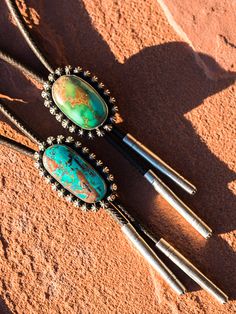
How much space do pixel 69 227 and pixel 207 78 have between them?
1.55ft

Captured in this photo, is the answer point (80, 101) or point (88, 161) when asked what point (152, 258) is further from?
point (80, 101)

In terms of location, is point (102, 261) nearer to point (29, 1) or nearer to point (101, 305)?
point (101, 305)

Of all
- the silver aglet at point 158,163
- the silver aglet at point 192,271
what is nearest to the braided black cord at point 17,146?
the silver aglet at point 158,163

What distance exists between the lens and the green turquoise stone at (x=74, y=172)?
3.86 ft

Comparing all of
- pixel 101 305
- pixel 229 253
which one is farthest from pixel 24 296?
pixel 229 253

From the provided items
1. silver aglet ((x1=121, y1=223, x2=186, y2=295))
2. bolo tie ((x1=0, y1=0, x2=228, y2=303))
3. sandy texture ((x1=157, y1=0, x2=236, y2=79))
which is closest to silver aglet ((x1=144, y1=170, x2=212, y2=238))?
bolo tie ((x1=0, y1=0, x2=228, y2=303))

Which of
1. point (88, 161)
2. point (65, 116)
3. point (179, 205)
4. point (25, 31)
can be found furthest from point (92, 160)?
point (25, 31)

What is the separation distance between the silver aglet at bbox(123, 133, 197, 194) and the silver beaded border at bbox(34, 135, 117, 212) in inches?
3.1

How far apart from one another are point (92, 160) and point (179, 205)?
0.71ft

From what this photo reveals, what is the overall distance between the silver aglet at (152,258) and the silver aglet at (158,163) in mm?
145

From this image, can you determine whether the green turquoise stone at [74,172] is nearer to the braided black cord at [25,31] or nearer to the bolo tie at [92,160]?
the bolo tie at [92,160]

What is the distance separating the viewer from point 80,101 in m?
1.16

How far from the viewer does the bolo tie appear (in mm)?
1171

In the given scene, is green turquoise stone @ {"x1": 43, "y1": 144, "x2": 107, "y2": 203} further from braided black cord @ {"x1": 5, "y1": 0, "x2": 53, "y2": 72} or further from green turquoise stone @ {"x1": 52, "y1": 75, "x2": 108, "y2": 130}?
braided black cord @ {"x1": 5, "y1": 0, "x2": 53, "y2": 72}
